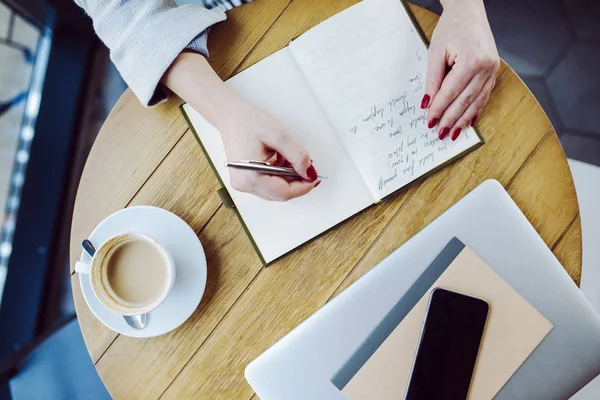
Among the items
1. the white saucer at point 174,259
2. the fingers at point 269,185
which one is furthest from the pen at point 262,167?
the white saucer at point 174,259

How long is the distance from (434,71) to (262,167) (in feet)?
0.95

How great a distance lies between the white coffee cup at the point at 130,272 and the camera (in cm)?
63

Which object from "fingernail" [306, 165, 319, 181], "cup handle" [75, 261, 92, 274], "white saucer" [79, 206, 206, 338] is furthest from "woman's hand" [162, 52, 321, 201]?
"cup handle" [75, 261, 92, 274]

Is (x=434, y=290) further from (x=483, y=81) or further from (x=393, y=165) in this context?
(x=483, y=81)

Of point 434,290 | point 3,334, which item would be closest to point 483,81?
point 434,290

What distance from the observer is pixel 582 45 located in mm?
1230

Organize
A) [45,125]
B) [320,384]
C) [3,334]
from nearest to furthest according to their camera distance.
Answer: [320,384] → [3,334] → [45,125]

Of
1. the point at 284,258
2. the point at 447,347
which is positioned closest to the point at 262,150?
the point at 284,258

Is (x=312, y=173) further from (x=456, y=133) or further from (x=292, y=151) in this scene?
A: (x=456, y=133)

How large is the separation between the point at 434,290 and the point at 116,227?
0.47 meters

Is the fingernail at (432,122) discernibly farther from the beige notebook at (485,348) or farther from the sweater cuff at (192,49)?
the sweater cuff at (192,49)

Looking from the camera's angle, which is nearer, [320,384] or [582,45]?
[320,384]

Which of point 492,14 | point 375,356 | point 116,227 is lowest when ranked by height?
point 492,14

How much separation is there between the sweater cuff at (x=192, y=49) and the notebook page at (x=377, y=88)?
13 cm
